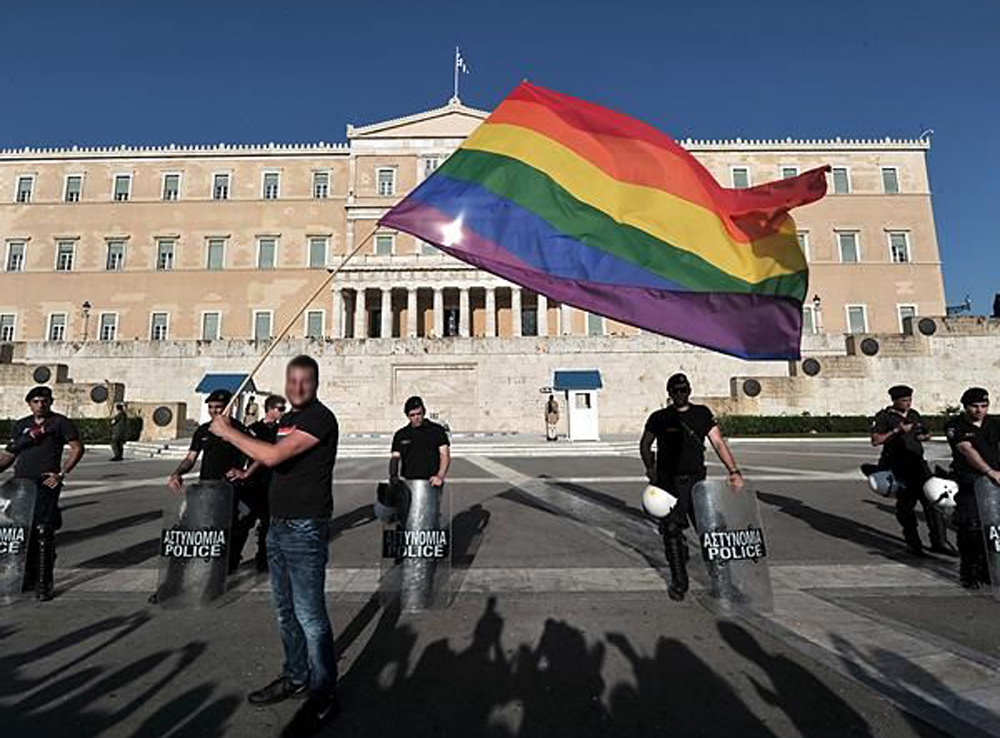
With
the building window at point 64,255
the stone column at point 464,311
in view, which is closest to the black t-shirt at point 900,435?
the stone column at point 464,311

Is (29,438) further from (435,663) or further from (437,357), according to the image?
(437,357)

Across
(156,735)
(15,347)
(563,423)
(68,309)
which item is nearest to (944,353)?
(563,423)

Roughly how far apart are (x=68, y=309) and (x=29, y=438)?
53429 mm

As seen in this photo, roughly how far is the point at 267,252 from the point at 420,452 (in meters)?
49.5

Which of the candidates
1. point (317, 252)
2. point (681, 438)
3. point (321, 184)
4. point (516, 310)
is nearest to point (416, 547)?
point (681, 438)

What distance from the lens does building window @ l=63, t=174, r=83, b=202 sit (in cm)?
4947

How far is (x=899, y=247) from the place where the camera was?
164ft

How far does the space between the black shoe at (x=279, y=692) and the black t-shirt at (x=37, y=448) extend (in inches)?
146

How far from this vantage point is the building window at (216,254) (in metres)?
49.0

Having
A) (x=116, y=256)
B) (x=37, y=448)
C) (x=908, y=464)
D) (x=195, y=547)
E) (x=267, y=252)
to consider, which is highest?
(x=267, y=252)

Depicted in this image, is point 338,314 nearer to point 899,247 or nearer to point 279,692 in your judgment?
→ point 279,692

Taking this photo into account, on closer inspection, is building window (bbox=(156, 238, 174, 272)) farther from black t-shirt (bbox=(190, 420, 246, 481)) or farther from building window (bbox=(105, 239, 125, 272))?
black t-shirt (bbox=(190, 420, 246, 481))

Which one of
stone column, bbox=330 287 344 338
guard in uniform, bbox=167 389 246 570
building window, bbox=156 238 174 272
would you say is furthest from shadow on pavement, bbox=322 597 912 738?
building window, bbox=156 238 174 272

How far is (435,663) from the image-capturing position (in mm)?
3545
